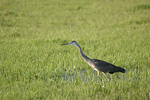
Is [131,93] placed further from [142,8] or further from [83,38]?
[142,8]

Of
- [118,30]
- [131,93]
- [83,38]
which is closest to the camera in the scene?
[131,93]

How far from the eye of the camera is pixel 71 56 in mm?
6945

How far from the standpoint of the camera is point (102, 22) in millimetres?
13484

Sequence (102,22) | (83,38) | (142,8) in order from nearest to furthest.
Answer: (83,38), (102,22), (142,8)

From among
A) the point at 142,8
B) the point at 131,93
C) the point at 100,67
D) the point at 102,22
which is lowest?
the point at 131,93

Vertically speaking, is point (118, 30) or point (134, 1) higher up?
point (134, 1)

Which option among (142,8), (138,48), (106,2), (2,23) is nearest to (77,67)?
(138,48)

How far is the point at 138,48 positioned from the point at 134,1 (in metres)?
13.2

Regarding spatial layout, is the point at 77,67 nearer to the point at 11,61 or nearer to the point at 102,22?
the point at 11,61

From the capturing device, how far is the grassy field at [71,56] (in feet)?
13.7

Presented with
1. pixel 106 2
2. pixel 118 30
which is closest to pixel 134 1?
pixel 106 2

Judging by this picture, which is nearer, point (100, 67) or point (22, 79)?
point (22, 79)

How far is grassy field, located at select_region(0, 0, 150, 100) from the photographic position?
13.7 ft

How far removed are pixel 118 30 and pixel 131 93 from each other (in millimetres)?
7614
